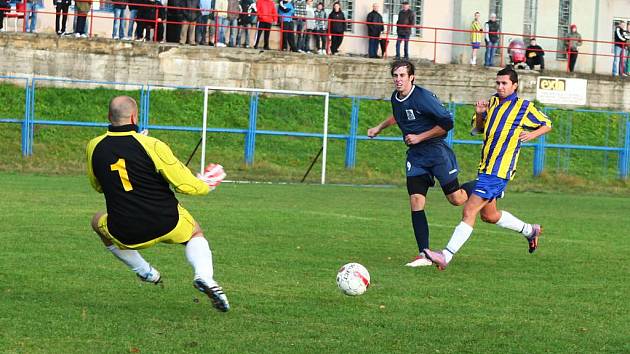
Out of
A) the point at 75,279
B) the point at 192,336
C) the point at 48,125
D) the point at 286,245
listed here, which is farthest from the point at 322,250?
the point at 48,125

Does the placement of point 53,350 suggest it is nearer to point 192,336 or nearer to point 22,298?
point 192,336

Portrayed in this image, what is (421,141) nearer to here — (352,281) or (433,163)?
(433,163)

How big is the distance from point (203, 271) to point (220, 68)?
2499 cm

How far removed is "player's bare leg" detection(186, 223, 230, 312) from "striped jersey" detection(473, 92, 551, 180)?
164 inches

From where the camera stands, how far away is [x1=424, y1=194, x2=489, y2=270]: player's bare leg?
1115cm

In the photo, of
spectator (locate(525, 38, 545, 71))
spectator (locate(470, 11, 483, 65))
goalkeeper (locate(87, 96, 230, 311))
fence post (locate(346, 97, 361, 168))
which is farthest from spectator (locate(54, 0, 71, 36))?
goalkeeper (locate(87, 96, 230, 311))

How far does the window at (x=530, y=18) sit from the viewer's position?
43594 millimetres

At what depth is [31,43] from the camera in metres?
31.0

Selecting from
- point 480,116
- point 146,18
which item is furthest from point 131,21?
point 480,116

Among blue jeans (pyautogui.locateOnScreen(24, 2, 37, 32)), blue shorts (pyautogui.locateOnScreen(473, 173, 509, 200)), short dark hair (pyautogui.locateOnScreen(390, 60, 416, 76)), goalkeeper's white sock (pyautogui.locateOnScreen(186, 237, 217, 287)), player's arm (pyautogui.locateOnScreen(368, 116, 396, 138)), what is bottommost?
goalkeeper's white sock (pyautogui.locateOnScreen(186, 237, 217, 287))

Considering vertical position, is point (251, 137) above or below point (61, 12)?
below

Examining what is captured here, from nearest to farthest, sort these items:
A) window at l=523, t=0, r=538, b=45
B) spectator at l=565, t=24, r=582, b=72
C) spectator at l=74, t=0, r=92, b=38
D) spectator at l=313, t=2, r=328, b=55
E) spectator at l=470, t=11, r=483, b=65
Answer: spectator at l=74, t=0, r=92, b=38
spectator at l=313, t=2, r=328, b=55
spectator at l=470, t=11, r=483, b=65
spectator at l=565, t=24, r=582, b=72
window at l=523, t=0, r=538, b=45

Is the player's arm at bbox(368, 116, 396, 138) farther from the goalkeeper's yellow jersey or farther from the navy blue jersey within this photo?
the goalkeeper's yellow jersey

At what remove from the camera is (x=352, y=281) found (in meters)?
9.06
